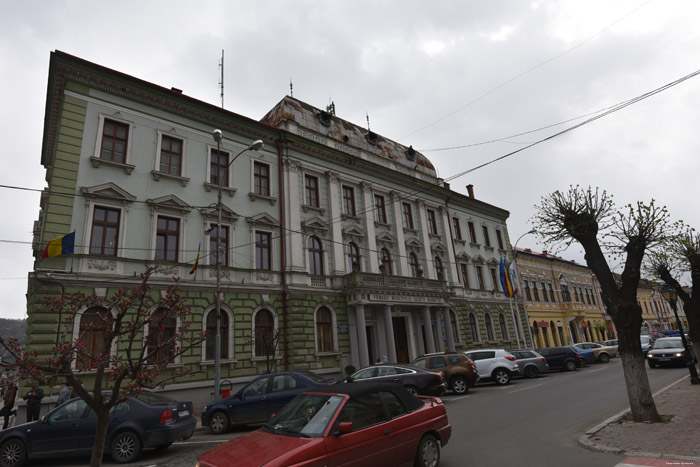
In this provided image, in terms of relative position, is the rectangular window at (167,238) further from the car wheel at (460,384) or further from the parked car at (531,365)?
the parked car at (531,365)

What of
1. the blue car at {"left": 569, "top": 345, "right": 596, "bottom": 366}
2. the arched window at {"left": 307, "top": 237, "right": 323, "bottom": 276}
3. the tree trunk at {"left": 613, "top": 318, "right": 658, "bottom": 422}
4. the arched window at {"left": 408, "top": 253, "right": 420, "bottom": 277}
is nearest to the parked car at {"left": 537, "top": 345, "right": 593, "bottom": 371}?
the blue car at {"left": 569, "top": 345, "right": 596, "bottom": 366}

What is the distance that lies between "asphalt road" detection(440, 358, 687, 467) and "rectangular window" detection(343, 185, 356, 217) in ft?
45.2

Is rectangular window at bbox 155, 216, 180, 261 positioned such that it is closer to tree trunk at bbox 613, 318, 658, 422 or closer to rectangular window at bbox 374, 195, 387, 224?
rectangular window at bbox 374, 195, 387, 224

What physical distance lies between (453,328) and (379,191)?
12.0 metres

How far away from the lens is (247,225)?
67.0 feet

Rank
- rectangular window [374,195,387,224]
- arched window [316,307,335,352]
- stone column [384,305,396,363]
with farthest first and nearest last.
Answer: rectangular window [374,195,387,224], stone column [384,305,396,363], arched window [316,307,335,352]

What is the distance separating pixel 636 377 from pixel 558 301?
40.5 meters

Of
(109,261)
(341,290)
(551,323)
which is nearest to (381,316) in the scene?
(341,290)

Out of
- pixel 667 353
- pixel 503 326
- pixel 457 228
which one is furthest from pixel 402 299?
pixel 503 326

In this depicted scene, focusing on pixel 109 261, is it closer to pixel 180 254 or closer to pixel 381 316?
pixel 180 254

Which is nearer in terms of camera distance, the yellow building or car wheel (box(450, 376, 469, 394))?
car wheel (box(450, 376, 469, 394))

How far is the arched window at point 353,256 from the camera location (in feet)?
81.3

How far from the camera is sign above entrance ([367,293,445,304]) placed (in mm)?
22922

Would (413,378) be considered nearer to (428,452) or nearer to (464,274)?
(428,452)
